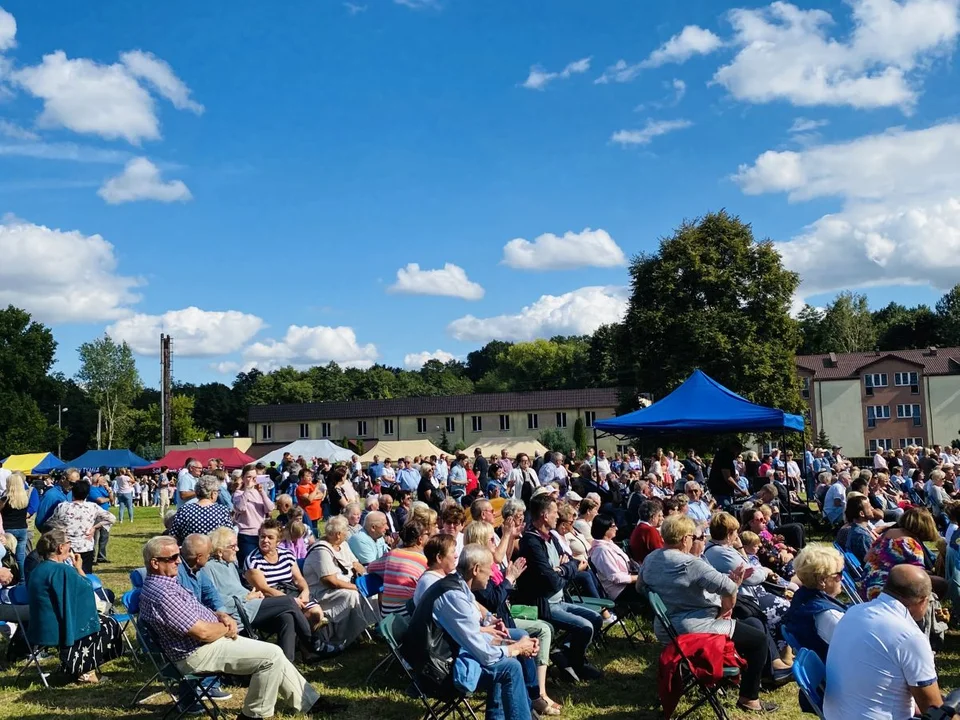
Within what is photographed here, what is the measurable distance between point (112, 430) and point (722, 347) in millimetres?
50396

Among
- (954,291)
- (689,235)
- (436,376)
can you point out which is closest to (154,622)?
(689,235)

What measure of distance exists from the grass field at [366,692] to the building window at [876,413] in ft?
164

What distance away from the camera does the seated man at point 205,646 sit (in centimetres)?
508

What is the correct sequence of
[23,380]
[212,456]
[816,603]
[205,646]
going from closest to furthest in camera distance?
[816,603], [205,646], [212,456], [23,380]

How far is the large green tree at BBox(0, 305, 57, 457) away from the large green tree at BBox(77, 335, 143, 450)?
7.16 meters

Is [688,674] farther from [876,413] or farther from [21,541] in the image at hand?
[876,413]

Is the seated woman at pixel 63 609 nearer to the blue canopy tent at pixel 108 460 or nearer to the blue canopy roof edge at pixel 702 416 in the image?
the blue canopy roof edge at pixel 702 416

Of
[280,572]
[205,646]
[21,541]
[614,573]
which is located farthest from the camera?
[21,541]

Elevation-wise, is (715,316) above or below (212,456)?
above

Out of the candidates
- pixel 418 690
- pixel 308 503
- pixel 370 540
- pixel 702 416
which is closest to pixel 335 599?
pixel 370 540

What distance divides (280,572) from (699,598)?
11.0ft

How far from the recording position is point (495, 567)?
6.18m

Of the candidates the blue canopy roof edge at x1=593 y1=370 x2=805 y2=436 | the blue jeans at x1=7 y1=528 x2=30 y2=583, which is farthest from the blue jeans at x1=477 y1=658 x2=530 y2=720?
the blue canopy roof edge at x1=593 y1=370 x2=805 y2=436

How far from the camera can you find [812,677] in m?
3.79
